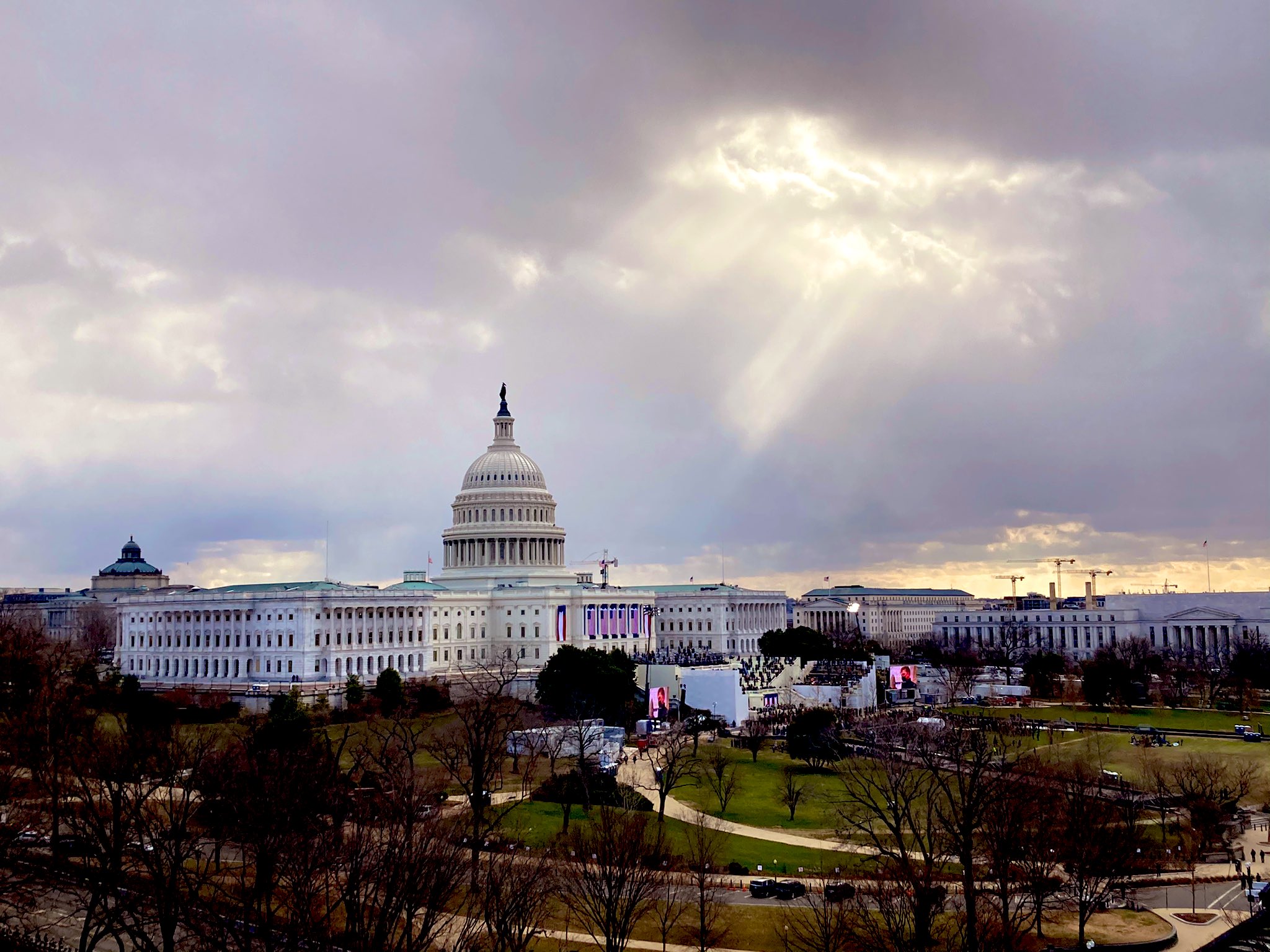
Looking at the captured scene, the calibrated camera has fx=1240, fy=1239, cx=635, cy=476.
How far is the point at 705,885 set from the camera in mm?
50750

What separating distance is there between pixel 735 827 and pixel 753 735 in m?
27.9

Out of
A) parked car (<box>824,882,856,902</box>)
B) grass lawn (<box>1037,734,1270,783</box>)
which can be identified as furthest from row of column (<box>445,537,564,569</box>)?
parked car (<box>824,882,856,902</box>)

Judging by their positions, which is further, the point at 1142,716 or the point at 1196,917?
the point at 1142,716

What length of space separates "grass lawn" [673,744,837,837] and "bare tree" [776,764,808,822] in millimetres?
281

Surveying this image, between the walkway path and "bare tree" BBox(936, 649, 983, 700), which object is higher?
"bare tree" BBox(936, 649, 983, 700)

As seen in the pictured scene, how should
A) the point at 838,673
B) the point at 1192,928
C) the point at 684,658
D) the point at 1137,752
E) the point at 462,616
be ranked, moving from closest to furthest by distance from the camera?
the point at 1192,928 < the point at 1137,752 < the point at 838,673 < the point at 684,658 < the point at 462,616

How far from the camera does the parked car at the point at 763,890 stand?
5475 cm

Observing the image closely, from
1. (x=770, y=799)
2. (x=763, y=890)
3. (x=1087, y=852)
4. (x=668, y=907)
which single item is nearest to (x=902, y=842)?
(x=668, y=907)

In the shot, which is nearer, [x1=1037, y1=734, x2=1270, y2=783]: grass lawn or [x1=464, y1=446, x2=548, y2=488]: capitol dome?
[x1=1037, y1=734, x2=1270, y2=783]: grass lawn

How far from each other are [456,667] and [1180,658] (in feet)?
351

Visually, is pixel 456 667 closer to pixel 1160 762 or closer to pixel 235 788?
pixel 1160 762

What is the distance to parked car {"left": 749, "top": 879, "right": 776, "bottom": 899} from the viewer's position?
54750 mm

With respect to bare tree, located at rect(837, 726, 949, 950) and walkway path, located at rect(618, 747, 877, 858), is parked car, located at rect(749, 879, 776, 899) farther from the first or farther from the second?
walkway path, located at rect(618, 747, 877, 858)

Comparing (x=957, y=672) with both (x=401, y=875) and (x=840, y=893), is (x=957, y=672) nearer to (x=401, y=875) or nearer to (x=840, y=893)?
(x=840, y=893)
